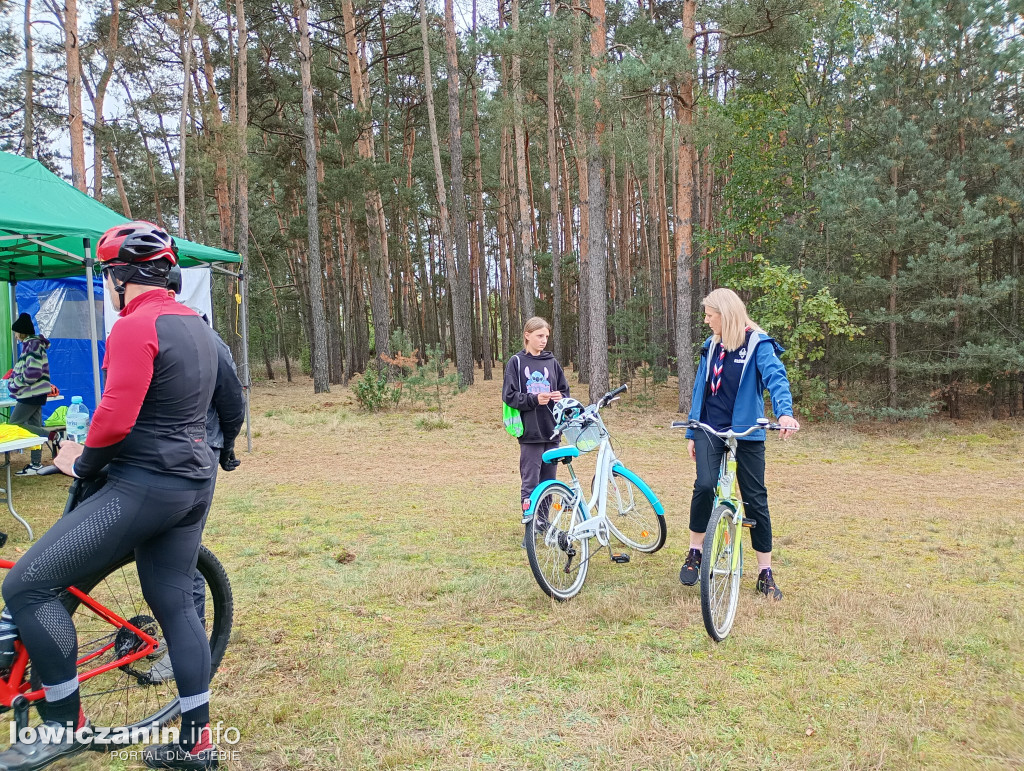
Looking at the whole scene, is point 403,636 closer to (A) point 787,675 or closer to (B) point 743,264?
(A) point 787,675

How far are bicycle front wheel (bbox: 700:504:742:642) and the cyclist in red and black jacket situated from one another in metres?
2.37

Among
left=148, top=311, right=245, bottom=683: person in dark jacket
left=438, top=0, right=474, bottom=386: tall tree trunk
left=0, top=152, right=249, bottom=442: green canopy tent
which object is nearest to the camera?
left=148, top=311, right=245, bottom=683: person in dark jacket

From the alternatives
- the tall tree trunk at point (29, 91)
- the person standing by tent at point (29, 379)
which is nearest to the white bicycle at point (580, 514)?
the person standing by tent at point (29, 379)

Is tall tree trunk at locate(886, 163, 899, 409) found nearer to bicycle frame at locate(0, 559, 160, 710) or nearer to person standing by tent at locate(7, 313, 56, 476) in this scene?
bicycle frame at locate(0, 559, 160, 710)

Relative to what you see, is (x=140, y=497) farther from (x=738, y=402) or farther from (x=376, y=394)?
(x=376, y=394)

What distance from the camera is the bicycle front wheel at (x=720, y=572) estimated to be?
352cm

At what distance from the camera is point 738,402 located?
13.6ft

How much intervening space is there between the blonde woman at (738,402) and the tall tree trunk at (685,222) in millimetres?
10207

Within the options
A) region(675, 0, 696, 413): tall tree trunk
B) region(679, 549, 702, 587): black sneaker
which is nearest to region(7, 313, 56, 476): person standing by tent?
region(679, 549, 702, 587): black sneaker

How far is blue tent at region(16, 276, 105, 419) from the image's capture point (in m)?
11.0

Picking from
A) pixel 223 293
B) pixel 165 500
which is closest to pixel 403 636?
pixel 165 500

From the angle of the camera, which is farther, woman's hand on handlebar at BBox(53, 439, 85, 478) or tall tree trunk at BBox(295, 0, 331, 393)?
tall tree trunk at BBox(295, 0, 331, 393)

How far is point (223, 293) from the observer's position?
31750 millimetres

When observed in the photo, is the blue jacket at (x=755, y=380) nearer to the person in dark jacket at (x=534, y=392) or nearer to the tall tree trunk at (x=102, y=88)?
the person in dark jacket at (x=534, y=392)
